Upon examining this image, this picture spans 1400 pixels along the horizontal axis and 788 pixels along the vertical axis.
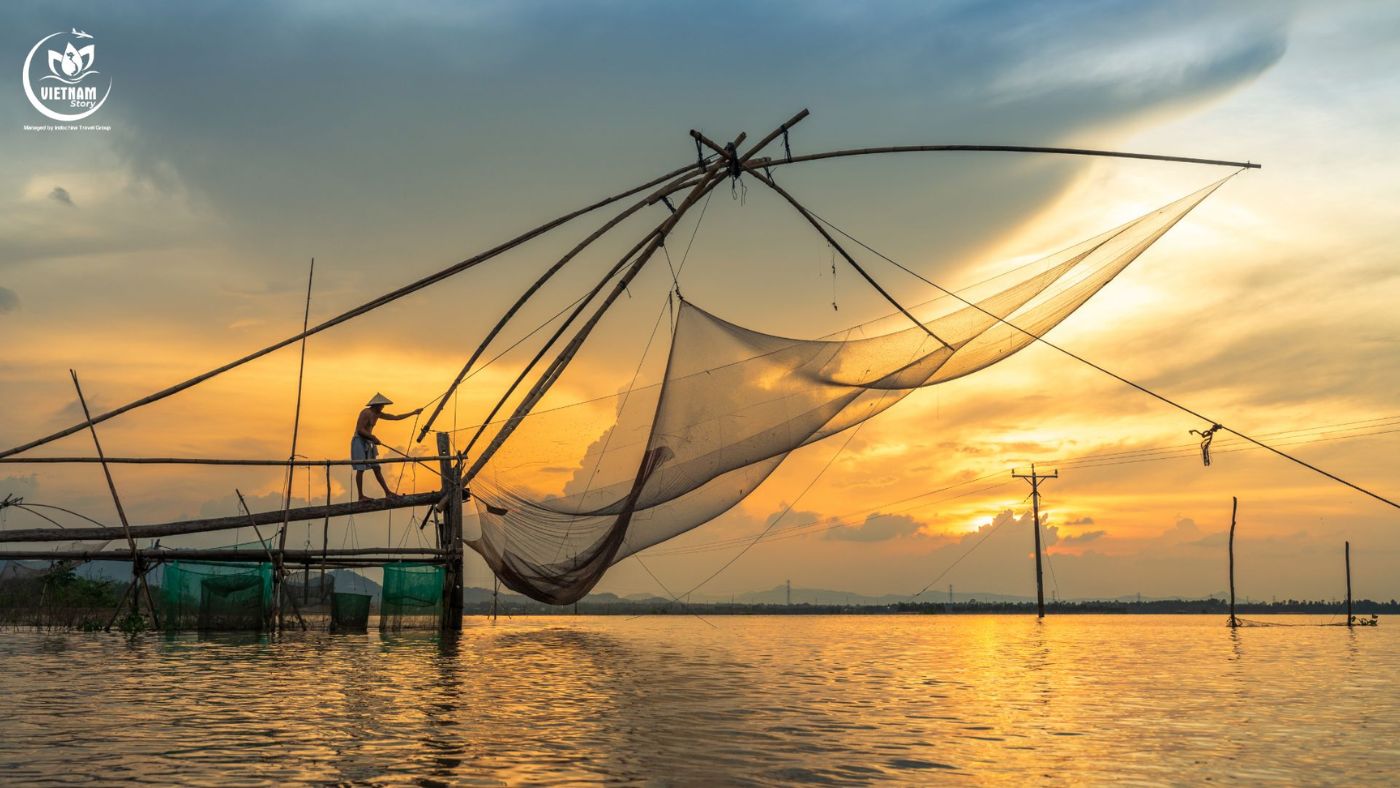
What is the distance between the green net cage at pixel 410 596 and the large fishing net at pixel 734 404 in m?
4.94

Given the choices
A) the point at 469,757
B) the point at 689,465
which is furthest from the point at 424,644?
the point at 469,757

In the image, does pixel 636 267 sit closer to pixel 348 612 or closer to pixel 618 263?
pixel 618 263

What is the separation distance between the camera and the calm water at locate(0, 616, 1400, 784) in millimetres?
6469

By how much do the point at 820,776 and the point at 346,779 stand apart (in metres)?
2.60

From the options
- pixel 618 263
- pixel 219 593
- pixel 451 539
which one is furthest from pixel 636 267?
pixel 219 593

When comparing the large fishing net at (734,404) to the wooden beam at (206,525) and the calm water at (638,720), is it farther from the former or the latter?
the wooden beam at (206,525)

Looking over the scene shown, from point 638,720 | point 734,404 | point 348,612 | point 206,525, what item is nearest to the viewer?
point 638,720

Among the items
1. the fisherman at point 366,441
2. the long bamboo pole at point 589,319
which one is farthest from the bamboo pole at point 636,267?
the fisherman at point 366,441

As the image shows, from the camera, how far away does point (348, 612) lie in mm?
19047

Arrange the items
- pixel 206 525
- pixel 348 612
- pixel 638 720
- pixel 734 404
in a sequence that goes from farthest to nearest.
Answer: pixel 348 612, pixel 206 525, pixel 734 404, pixel 638 720

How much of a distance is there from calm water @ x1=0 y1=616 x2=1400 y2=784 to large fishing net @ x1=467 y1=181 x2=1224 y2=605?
189cm

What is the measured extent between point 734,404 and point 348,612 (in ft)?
32.9

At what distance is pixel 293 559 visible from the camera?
18.3m

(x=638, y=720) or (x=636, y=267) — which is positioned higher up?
(x=636, y=267)
